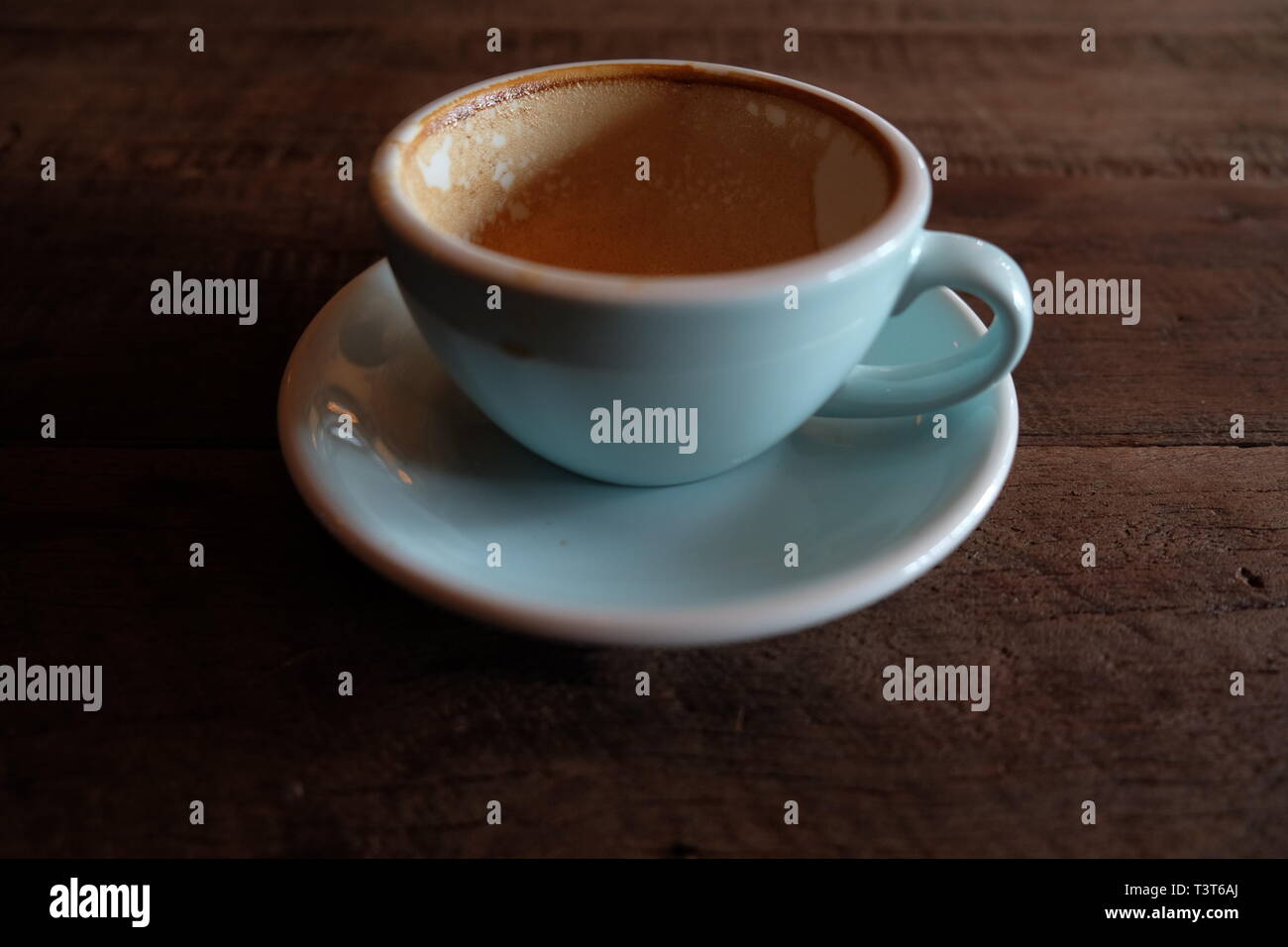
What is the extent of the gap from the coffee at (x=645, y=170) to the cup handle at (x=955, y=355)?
0.05 meters

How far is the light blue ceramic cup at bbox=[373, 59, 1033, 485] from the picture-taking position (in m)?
0.40

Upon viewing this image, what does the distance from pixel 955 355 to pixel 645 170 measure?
0.22m

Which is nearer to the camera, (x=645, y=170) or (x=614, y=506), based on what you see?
(x=614, y=506)

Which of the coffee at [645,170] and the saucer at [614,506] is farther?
the coffee at [645,170]

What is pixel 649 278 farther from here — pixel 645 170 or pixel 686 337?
pixel 645 170

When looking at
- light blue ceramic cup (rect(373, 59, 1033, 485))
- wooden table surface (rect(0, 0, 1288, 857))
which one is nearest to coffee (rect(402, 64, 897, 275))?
light blue ceramic cup (rect(373, 59, 1033, 485))

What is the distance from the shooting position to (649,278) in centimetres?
41

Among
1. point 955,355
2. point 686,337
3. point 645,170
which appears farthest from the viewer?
point 645,170

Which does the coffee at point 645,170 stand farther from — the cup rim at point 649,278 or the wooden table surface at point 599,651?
the wooden table surface at point 599,651

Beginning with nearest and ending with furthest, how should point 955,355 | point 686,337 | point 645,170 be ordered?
point 686,337
point 955,355
point 645,170

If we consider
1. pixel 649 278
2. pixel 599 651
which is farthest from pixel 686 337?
pixel 599 651

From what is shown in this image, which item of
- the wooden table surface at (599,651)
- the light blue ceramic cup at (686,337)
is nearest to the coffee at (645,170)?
the light blue ceramic cup at (686,337)

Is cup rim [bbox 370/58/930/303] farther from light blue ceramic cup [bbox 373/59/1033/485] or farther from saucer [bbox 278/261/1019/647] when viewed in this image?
saucer [bbox 278/261/1019/647]

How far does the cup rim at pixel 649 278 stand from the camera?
391 mm
